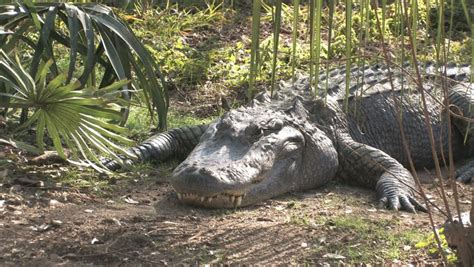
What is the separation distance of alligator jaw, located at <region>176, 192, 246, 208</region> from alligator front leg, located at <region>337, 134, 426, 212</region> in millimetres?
1039

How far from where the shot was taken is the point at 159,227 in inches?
193

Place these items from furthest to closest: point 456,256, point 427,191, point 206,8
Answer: point 206,8, point 427,191, point 456,256

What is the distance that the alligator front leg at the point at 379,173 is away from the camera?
19.2 ft

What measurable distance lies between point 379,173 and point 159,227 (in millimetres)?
2111

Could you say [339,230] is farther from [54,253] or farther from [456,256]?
[54,253]

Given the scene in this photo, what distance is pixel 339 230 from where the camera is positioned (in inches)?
199

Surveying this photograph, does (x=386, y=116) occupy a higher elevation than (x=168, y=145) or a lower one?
higher

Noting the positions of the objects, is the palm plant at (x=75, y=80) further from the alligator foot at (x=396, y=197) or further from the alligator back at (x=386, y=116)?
the alligator back at (x=386, y=116)

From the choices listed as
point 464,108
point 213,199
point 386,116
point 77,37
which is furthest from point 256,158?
point 464,108

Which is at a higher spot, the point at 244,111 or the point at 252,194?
the point at 244,111

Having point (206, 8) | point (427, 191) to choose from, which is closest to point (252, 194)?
point (427, 191)

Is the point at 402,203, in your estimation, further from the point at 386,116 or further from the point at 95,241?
the point at 95,241

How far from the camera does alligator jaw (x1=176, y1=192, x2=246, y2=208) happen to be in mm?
5418

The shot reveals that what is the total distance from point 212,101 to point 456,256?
471 centimetres
